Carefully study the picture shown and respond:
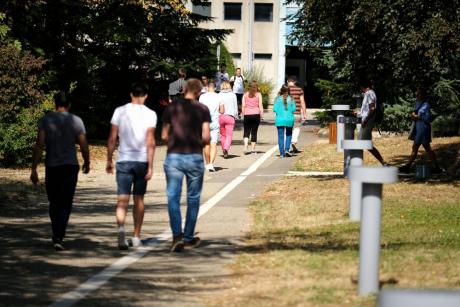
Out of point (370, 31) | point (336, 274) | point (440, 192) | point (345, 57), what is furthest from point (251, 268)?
point (345, 57)

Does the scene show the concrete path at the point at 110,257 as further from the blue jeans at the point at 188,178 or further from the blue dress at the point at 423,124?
the blue dress at the point at 423,124

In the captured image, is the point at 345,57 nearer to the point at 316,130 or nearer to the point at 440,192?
the point at 440,192

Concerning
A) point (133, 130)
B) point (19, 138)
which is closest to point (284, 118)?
point (19, 138)

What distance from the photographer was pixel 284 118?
24.1 metres

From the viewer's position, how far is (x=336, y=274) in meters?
8.59

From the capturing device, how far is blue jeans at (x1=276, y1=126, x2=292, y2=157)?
23.7 m

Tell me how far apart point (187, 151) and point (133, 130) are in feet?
2.06

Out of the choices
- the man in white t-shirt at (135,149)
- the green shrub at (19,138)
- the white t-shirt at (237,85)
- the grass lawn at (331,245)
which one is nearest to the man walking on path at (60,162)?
the man in white t-shirt at (135,149)

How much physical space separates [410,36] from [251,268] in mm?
8342

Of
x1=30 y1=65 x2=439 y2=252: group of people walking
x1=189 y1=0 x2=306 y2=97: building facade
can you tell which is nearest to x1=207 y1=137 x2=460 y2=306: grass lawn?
x1=30 y1=65 x2=439 y2=252: group of people walking

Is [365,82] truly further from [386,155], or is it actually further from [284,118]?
[386,155]

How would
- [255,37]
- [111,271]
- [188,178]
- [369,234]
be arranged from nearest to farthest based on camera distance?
[369,234]
[111,271]
[188,178]
[255,37]

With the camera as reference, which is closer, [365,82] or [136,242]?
[136,242]

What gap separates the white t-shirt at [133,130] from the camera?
1062cm
